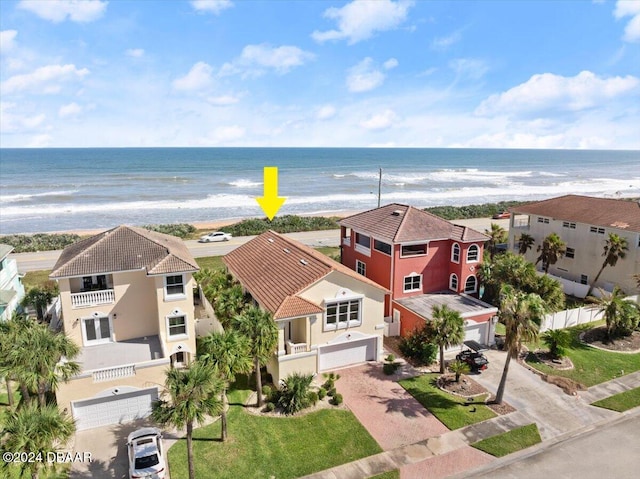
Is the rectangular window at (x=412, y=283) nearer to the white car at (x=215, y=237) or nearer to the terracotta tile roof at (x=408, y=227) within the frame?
the terracotta tile roof at (x=408, y=227)

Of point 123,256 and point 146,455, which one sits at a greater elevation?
point 123,256

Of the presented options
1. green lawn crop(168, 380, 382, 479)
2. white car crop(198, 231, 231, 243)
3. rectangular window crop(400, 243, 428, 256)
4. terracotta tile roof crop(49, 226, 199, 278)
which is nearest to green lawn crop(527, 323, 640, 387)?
rectangular window crop(400, 243, 428, 256)

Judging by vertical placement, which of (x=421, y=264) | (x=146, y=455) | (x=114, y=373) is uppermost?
(x=421, y=264)

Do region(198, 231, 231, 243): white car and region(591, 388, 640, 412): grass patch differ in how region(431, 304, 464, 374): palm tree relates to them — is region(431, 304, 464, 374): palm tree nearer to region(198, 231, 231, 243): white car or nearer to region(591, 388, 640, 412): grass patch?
region(591, 388, 640, 412): grass patch

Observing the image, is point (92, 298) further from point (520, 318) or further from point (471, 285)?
point (471, 285)

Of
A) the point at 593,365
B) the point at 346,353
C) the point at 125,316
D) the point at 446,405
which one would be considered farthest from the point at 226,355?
the point at 593,365

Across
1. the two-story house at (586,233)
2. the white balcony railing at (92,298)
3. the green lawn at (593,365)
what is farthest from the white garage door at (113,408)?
the two-story house at (586,233)

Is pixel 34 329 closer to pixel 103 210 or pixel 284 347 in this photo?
pixel 284 347
